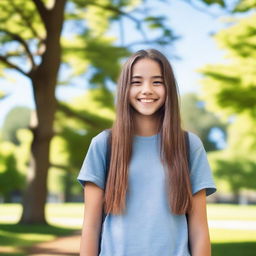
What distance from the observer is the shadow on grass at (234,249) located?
368 inches

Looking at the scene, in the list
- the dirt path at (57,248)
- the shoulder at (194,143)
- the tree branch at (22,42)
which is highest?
the tree branch at (22,42)

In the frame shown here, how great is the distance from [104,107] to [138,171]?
15624 mm

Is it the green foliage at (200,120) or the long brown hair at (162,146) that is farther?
the green foliage at (200,120)

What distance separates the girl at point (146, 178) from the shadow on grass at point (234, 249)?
7.75 m

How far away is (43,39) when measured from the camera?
1523 cm

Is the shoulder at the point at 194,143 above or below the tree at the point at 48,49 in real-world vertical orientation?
below

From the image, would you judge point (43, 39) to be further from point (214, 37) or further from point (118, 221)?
point (118, 221)

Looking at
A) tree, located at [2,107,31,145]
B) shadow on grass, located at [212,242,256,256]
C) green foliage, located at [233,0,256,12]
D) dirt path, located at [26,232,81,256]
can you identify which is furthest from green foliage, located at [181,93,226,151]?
shadow on grass, located at [212,242,256,256]

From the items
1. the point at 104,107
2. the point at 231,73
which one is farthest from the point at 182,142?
the point at 104,107

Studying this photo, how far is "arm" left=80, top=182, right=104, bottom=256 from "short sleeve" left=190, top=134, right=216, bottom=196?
31cm

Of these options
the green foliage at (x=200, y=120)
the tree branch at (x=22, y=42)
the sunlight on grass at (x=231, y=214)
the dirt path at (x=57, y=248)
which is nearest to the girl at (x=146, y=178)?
the dirt path at (x=57, y=248)

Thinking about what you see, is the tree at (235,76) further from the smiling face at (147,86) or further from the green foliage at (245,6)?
the smiling face at (147,86)

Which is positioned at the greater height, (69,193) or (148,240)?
(69,193)

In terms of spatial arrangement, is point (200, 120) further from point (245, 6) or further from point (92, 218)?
point (92, 218)
